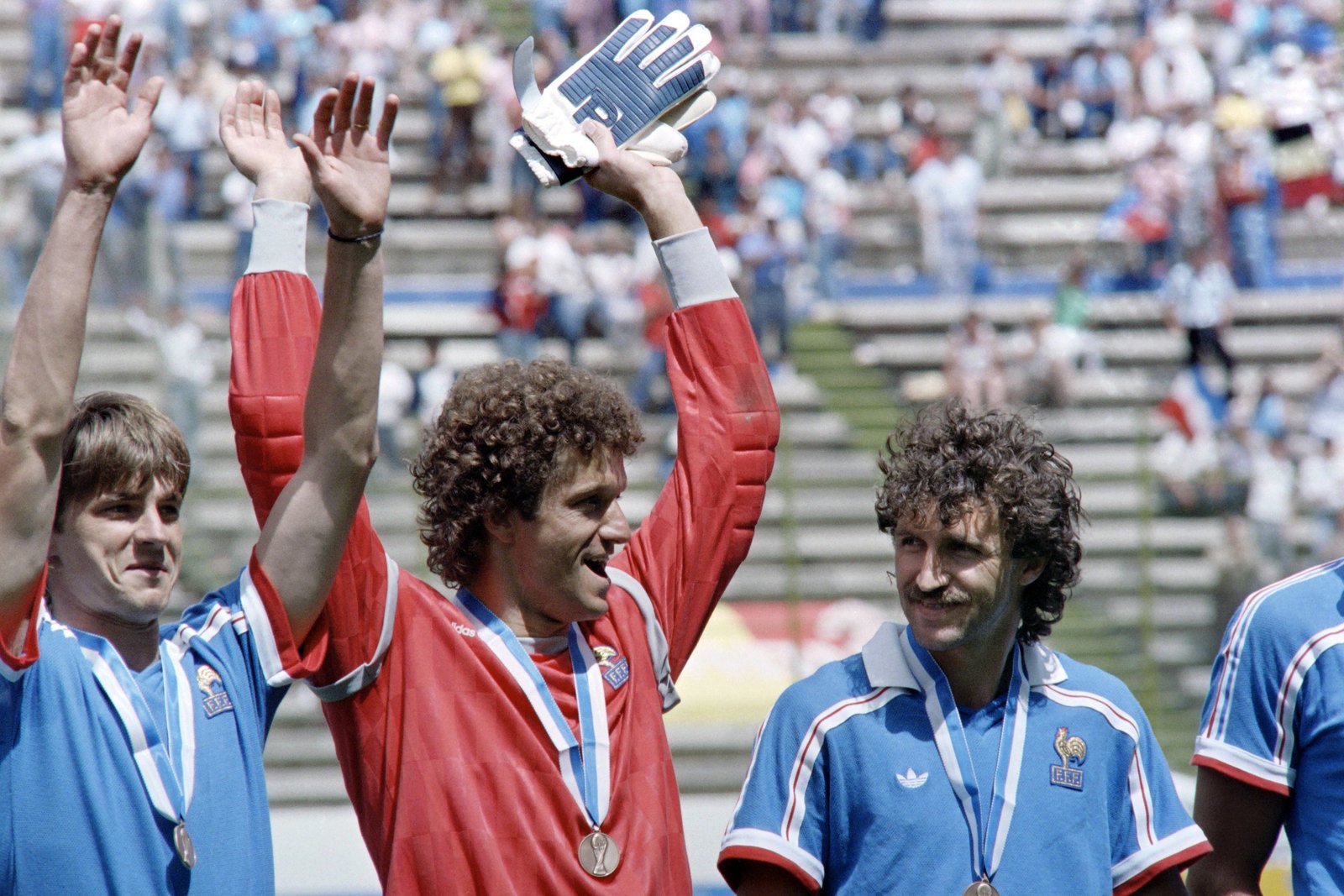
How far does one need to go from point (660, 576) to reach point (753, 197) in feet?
39.8

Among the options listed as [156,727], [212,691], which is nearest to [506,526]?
[212,691]

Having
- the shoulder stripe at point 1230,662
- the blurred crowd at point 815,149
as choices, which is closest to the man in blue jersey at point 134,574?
the shoulder stripe at point 1230,662

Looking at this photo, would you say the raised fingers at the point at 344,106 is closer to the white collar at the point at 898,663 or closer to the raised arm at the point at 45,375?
the raised arm at the point at 45,375

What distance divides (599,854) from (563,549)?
49 cm

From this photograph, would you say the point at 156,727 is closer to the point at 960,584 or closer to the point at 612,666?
the point at 612,666

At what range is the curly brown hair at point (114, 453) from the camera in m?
2.56

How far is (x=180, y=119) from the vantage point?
48.1ft

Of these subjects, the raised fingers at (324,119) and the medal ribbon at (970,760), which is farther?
the medal ribbon at (970,760)

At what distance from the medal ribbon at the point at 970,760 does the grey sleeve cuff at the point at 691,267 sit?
2.33ft

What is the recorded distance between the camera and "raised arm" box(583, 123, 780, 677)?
9.84 feet

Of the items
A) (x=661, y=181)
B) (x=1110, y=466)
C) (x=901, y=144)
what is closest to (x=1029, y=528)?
(x=661, y=181)

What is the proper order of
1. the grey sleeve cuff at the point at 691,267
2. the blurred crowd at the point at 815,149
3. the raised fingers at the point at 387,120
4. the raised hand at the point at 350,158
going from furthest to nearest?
the blurred crowd at the point at 815,149, the grey sleeve cuff at the point at 691,267, the raised hand at the point at 350,158, the raised fingers at the point at 387,120

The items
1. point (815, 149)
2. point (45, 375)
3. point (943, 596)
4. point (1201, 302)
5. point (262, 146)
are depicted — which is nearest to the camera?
point (45, 375)

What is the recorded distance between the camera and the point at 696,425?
120 inches
